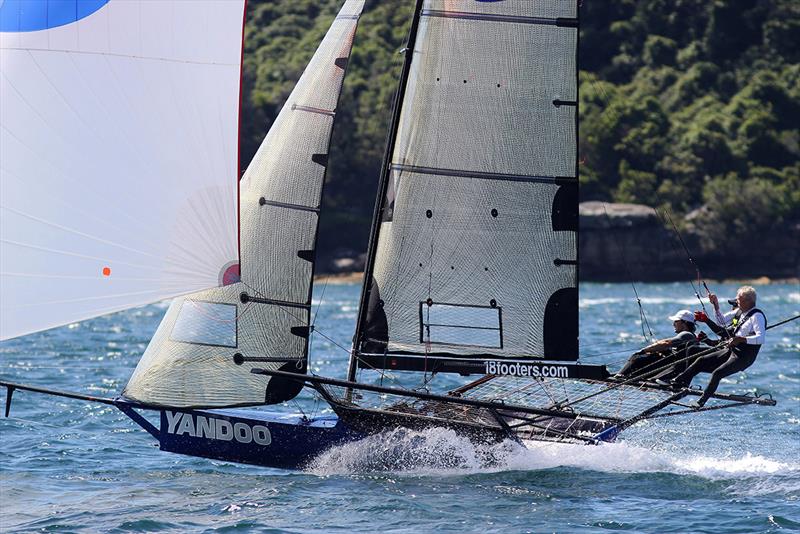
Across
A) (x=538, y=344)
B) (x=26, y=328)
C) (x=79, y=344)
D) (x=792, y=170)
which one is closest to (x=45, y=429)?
(x=26, y=328)

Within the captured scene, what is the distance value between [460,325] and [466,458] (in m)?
1.42

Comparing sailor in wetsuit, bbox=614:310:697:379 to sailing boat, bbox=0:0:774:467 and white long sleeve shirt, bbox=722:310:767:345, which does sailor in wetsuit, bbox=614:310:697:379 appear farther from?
white long sleeve shirt, bbox=722:310:767:345

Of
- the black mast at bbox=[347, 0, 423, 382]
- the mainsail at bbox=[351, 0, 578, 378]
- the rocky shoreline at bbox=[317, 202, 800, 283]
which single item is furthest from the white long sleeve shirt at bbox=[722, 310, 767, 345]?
the rocky shoreline at bbox=[317, 202, 800, 283]

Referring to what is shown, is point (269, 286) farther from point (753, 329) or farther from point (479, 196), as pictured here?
point (753, 329)

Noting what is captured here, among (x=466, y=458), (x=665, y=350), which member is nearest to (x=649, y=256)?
(x=665, y=350)

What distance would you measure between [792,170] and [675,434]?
62.2 metres

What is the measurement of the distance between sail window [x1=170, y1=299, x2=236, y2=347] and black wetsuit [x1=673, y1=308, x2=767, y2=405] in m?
4.61

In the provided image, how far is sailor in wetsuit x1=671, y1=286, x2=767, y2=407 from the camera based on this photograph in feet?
41.6

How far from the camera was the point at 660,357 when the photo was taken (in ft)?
43.7

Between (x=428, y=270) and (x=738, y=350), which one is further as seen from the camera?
(x=428, y=270)

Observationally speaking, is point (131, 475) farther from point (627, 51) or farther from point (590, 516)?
point (627, 51)

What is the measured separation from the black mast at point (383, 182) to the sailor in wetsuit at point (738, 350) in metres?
3.29

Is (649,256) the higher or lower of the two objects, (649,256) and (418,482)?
the lower

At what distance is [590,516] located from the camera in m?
11.2
